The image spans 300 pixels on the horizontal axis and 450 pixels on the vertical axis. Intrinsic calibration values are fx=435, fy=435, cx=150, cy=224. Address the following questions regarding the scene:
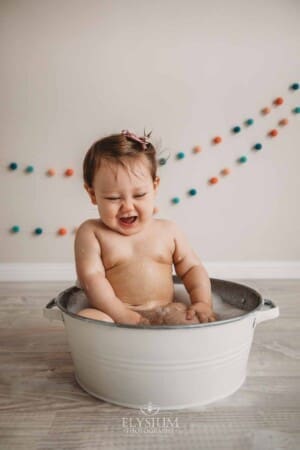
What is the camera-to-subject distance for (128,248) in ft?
2.93

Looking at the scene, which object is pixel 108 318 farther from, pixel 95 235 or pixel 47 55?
pixel 47 55

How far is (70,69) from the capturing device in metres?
1.71

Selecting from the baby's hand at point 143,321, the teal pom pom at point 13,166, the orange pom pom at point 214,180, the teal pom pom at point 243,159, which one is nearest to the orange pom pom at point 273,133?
the teal pom pom at point 243,159

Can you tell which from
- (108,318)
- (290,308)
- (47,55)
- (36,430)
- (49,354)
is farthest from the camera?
(47,55)

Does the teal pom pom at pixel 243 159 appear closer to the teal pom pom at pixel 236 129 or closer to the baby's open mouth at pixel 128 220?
the teal pom pom at pixel 236 129

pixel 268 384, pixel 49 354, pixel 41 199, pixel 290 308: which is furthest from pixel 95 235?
pixel 41 199

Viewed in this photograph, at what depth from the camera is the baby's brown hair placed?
33.3 inches

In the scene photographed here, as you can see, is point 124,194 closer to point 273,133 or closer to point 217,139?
point 217,139

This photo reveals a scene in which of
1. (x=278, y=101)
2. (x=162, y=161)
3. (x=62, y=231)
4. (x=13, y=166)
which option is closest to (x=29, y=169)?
(x=13, y=166)

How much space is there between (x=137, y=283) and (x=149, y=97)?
1048mm

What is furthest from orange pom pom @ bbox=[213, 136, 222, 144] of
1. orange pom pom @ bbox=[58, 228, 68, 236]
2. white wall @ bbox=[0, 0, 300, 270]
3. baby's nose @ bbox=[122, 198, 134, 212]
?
baby's nose @ bbox=[122, 198, 134, 212]

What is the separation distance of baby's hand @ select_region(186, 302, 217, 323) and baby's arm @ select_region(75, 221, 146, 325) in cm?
10

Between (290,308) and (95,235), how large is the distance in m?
0.72

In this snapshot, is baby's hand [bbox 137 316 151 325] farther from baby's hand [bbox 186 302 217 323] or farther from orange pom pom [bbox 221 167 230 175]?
orange pom pom [bbox 221 167 230 175]
